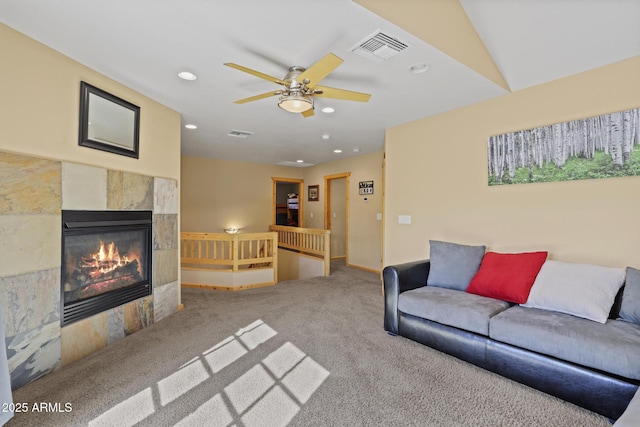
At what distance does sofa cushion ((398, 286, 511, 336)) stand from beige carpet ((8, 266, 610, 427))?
33 cm

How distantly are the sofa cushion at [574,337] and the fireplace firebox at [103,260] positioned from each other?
11.1ft

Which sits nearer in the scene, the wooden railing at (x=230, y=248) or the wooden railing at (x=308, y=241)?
the wooden railing at (x=230, y=248)

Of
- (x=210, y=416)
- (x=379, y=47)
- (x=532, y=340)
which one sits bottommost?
(x=210, y=416)

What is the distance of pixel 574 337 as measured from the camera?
5.91 ft

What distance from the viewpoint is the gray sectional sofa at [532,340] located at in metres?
1.67

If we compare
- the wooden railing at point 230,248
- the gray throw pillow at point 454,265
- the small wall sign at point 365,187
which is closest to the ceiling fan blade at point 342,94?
the gray throw pillow at point 454,265

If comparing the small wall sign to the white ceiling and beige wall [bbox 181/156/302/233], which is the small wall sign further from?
the white ceiling

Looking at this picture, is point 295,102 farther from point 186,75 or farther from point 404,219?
point 404,219

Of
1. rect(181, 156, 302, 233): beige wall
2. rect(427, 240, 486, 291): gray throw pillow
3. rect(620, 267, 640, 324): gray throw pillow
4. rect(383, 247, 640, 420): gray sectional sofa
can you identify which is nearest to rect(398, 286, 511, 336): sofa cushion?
rect(383, 247, 640, 420): gray sectional sofa

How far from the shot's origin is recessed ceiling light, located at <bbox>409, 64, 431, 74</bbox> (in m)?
2.35

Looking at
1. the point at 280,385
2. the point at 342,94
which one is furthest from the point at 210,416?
the point at 342,94

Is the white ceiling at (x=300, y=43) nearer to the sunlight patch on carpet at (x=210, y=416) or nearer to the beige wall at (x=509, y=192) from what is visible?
the beige wall at (x=509, y=192)

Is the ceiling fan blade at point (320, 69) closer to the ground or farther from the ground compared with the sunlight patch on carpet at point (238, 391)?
farther from the ground

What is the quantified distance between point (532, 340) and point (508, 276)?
69 cm
